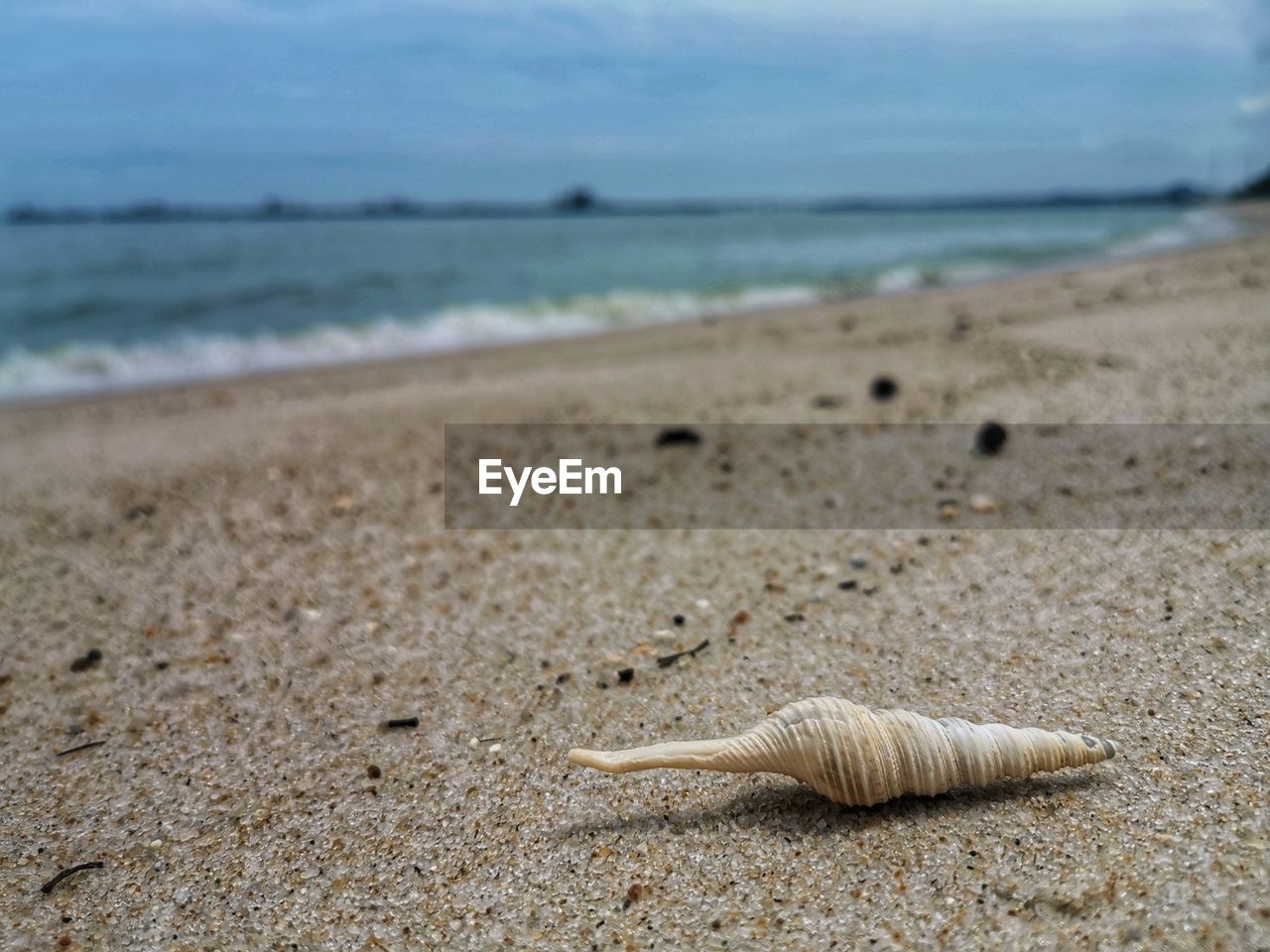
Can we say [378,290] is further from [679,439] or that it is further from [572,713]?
→ [572,713]

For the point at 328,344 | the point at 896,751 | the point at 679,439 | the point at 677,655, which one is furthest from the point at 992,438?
the point at 328,344

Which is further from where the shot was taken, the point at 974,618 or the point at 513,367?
the point at 513,367

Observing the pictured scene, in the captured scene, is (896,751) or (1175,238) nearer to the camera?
(896,751)

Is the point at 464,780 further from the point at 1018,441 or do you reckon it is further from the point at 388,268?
the point at 388,268

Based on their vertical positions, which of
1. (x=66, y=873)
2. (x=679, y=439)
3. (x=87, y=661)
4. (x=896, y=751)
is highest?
(x=679, y=439)

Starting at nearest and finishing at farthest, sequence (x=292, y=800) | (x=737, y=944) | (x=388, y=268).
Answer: (x=737, y=944), (x=292, y=800), (x=388, y=268)

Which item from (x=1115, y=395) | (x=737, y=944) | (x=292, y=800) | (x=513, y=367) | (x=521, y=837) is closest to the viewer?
(x=737, y=944)

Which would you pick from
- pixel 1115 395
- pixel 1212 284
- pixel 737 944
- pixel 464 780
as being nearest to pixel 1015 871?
pixel 737 944
